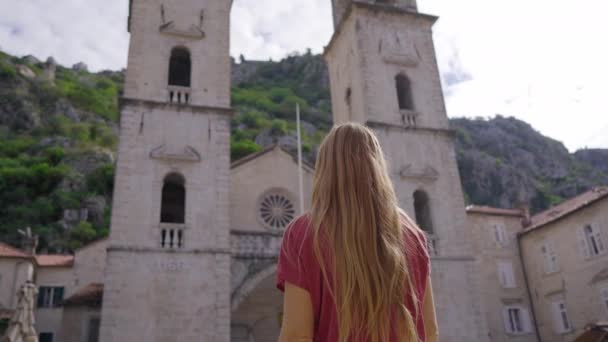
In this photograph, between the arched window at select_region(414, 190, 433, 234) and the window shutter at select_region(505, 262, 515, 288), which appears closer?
the arched window at select_region(414, 190, 433, 234)

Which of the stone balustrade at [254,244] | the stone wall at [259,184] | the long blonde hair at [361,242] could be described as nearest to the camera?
the long blonde hair at [361,242]

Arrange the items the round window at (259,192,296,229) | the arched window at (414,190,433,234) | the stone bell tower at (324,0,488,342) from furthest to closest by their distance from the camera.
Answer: the round window at (259,192,296,229), the arched window at (414,190,433,234), the stone bell tower at (324,0,488,342)

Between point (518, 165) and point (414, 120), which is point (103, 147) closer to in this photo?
point (414, 120)

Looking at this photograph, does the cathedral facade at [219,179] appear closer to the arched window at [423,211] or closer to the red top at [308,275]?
the arched window at [423,211]

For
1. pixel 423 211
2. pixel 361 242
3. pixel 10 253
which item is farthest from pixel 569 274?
pixel 10 253

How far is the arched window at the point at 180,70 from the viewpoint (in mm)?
19448

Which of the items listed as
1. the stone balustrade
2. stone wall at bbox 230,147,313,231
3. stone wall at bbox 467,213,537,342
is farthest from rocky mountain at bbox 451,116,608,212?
the stone balustrade

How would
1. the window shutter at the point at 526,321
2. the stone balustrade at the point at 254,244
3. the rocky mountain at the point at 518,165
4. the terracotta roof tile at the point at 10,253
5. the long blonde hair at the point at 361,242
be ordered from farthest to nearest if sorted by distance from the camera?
the rocky mountain at the point at 518,165, the terracotta roof tile at the point at 10,253, the window shutter at the point at 526,321, the stone balustrade at the point at 254,244, the long blonde hair at the point at 361,242

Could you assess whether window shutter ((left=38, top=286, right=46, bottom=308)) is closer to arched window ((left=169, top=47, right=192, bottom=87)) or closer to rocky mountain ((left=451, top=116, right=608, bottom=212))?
arched window ((left=169, top=47, right=192, bottom=87))

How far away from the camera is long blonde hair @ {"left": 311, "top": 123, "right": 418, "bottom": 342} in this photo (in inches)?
69.9

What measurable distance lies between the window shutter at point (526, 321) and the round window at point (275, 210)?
12.4 m

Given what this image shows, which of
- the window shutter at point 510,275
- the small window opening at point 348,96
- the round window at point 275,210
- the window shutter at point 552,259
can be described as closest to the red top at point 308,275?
the round window at point 275,210

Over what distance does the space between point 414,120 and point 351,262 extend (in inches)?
746

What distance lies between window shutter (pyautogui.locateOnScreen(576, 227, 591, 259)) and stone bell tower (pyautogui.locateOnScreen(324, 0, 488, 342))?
6.66 meters
